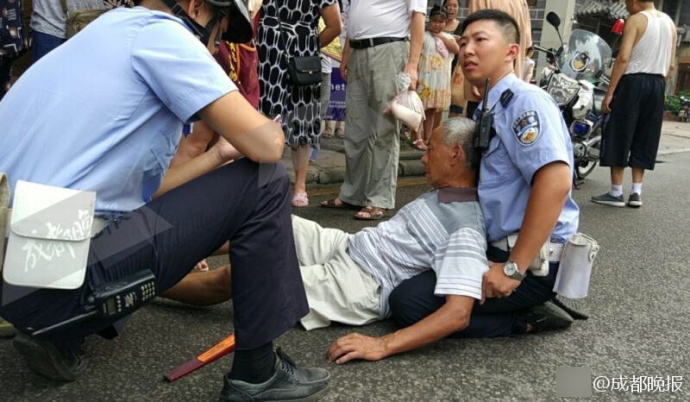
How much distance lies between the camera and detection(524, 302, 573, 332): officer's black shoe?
2.40 metres

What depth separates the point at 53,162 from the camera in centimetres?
141

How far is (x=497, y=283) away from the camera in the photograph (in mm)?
2148

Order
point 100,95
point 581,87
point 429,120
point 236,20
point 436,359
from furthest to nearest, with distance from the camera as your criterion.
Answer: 1. point 429,120
2. point 581,87
3. point 436,359
4. point 236,20
5. point 100,95

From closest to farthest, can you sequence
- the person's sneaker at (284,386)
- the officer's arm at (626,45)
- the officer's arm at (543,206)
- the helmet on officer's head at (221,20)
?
the helmet on officer's head at (221,20) < the person's sneaker at (284,386) < the officer's arm at (543,206) < the officer's arm at (626,45)

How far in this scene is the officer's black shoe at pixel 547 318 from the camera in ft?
7.89

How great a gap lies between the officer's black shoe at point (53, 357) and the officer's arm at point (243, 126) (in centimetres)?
77

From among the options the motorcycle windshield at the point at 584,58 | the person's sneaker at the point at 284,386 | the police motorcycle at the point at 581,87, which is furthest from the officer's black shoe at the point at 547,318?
the motorcycle windshield at the point at 584,58

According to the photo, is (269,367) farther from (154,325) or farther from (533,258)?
(533,258)

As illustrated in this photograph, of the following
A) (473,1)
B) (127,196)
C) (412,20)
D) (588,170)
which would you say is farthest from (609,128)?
(127,196)

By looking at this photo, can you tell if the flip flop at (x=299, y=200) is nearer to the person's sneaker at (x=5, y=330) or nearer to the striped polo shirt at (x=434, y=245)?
the striped polo shirt at (x=434, y=245)

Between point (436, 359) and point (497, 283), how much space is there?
0.34 m

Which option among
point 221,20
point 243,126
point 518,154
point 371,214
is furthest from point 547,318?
point 371,214

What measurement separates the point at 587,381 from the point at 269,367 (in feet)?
3.63

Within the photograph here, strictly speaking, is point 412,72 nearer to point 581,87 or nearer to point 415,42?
point 415,42
